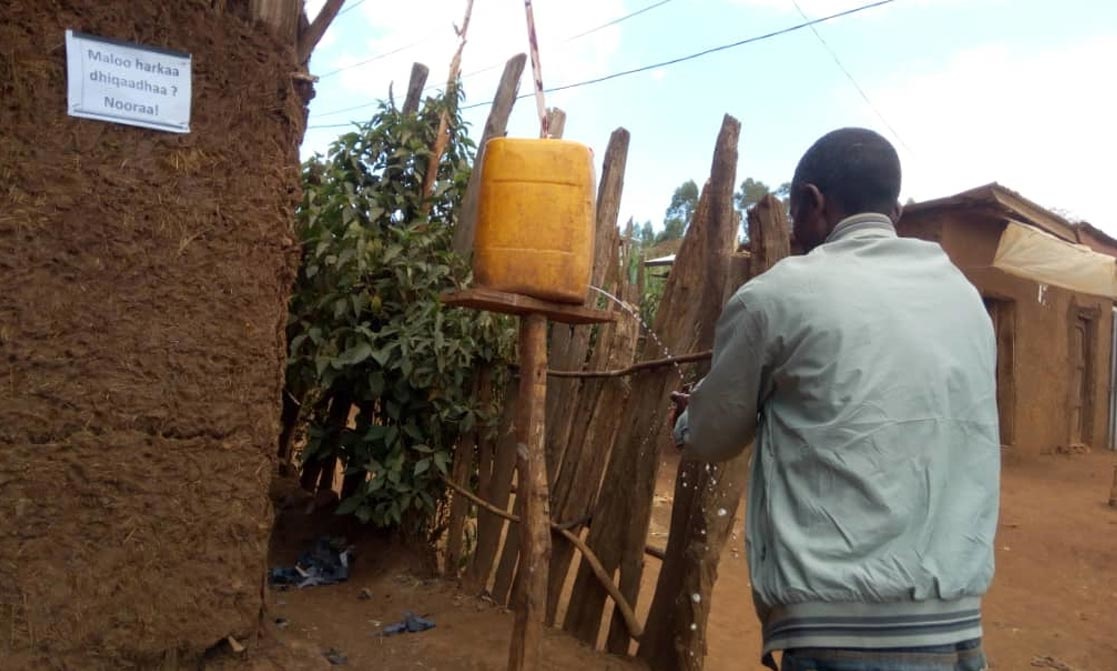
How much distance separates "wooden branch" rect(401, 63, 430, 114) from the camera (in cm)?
560

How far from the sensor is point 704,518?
3285 mm

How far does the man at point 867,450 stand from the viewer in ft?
5.07

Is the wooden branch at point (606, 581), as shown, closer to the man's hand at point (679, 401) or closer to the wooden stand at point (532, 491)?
the wooden stand at point (532, 491)

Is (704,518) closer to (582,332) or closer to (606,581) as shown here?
(606,581)

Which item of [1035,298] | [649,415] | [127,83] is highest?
[127,83]

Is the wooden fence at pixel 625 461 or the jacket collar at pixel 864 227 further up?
the jacket collar at pixel 864 227

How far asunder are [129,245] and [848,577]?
253 cm

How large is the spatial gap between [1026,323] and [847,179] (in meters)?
11.4

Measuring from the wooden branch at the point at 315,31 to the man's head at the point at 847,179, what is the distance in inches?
95.5

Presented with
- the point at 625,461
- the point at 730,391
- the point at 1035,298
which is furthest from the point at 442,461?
the point at 1035,298

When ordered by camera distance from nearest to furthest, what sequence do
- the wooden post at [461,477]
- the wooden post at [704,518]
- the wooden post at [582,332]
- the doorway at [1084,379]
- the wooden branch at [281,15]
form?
the wooden post at [704,518] < the wooden branch at [281,15] < the wooden post at [582,332] < the wooden post at [461,477] < the doorway at [1084,379]

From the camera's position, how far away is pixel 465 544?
483 centimetres

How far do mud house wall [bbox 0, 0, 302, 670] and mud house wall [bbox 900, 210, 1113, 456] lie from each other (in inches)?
366

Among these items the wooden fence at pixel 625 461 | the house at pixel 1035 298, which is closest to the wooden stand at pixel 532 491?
the wooden fence at pixel 625 461
